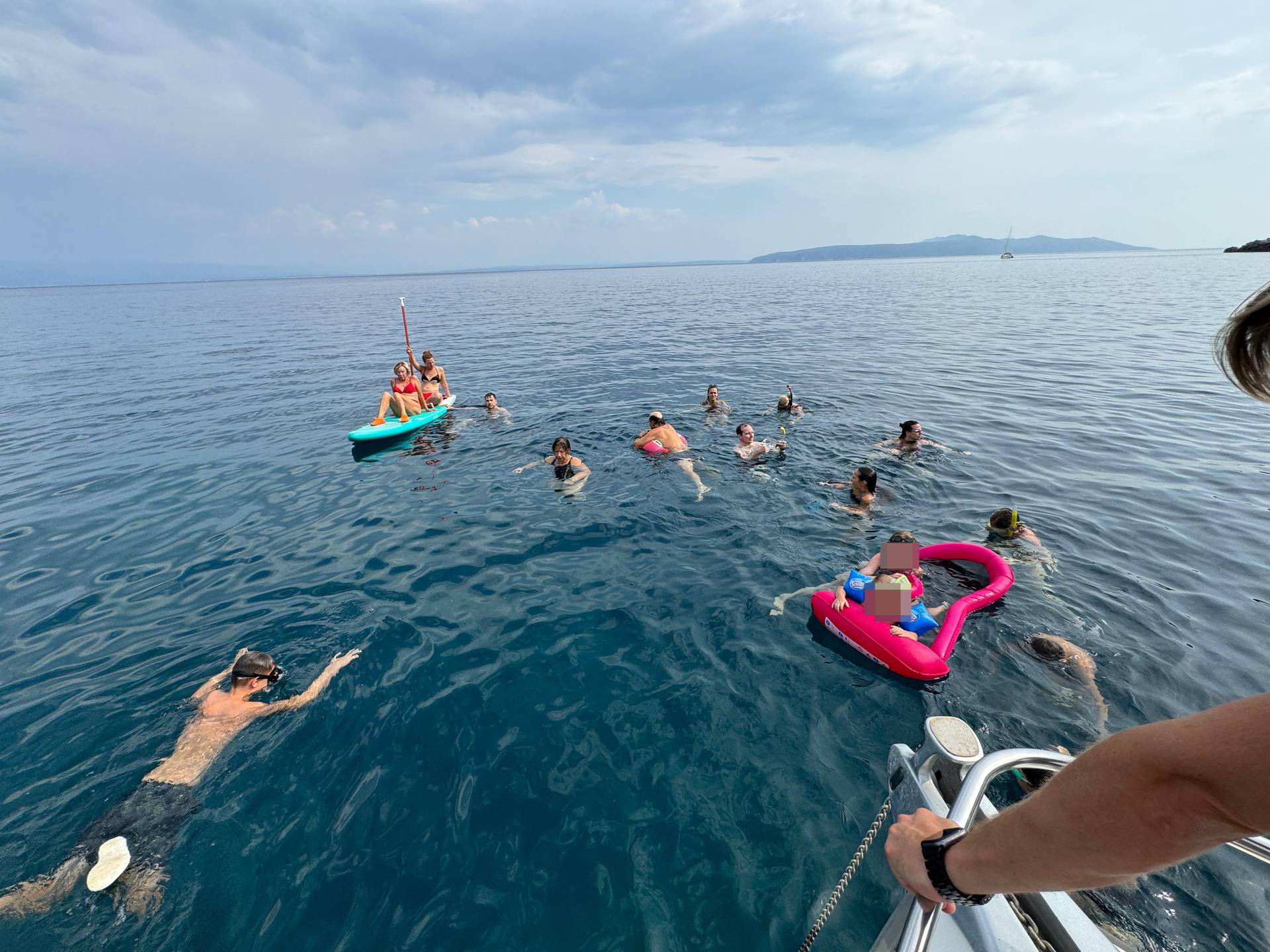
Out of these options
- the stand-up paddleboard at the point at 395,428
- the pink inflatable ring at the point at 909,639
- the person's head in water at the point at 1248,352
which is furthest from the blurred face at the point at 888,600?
the stand-up paddleboard at the point at 395,428

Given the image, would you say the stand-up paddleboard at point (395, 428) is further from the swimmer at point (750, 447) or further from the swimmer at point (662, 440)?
the swimmer at point (750, 447)

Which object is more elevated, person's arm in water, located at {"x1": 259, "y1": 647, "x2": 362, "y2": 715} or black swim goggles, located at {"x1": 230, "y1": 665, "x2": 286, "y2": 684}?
black swim goggles, located at {"x1": 230, "y1": 665, "x2": 286, "y2": 684}

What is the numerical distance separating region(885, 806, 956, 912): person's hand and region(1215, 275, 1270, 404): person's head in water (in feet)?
4.85

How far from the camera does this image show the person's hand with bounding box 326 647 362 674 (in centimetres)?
640

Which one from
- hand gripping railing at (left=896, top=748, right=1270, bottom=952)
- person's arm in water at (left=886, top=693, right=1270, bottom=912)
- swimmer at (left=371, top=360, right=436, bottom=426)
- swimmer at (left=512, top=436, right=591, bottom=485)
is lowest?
swimmer at (left=512, top=436, right=591, bottom=485)

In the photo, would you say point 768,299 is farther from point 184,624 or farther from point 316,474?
point 184,624

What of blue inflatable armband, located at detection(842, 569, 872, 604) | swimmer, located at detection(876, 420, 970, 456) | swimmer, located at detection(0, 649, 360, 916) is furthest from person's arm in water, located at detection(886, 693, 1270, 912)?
swimmer, located at detection(876, 420, 970, 456)

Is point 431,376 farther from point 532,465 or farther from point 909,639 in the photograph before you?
point 909,639

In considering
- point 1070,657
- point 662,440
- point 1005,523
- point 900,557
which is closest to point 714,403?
point 662,440

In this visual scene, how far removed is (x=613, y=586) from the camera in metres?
7.86

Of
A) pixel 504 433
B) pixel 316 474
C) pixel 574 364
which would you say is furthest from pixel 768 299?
pixel 316 474

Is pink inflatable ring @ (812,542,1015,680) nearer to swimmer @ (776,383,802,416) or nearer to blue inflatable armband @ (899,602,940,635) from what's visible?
blue inflatable armband @ (899,602,940,635)

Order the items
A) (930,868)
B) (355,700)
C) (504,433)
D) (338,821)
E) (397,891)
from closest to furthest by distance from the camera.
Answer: (930,868), (397,891), (338,821), (355,700), (504,433)

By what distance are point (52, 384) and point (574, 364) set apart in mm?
21510
